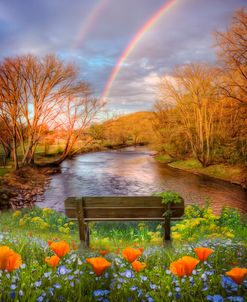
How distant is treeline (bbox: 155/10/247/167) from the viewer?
63.3 ft

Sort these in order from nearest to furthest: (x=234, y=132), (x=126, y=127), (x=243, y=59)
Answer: (x=243, y=59)
(x=234, y=132)
(x=126, y=127)

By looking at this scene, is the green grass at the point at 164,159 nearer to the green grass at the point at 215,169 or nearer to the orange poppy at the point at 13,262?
the green grass at the point at 215,169

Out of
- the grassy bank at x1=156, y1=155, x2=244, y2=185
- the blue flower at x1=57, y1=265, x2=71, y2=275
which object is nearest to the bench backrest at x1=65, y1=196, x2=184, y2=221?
the blue flower at x1=57, y1=265, x2=71, y2=275

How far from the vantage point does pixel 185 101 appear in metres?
34.1

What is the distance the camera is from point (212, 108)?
31.0 meters

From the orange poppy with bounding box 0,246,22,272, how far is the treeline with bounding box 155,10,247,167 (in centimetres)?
1895

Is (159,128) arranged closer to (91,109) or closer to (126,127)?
(91,109)

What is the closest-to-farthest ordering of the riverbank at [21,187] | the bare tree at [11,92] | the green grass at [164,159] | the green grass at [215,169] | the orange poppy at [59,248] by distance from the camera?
the orange poppy at [59,248] < the riverbank at [21,187] < the green grass at [215,169] < the bare tree at [11,92] < the green grass at [164,159]

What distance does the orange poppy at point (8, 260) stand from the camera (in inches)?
87.9

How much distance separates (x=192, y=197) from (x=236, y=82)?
759 centimetres

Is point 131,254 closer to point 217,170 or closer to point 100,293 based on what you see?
point 100,293

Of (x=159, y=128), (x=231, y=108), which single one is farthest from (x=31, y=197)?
(x=159, y=128)

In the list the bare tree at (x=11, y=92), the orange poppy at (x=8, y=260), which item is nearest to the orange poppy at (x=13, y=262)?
the orange poppy at (x=8, y=260)

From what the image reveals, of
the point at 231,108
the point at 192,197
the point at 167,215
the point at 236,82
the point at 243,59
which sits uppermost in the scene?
the point at 243,59
